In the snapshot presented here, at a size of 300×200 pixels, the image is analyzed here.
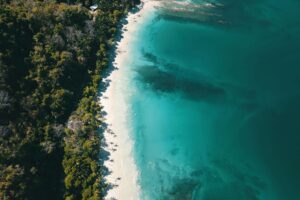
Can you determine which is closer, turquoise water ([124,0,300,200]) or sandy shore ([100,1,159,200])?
sandy shore ([100,1,159,200])

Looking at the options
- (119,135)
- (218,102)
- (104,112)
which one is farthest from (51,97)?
(218,102)

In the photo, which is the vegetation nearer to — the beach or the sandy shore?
the sandy shore

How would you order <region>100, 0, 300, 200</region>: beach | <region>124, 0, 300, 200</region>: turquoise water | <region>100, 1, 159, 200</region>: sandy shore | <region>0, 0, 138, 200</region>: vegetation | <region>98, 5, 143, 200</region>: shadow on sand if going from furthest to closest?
<region>124, 0, 300, 200</region>: turquoise water < <region>100, 0, 300, 200</region>: beach < <region>98, 5, 143, 200</region>: shadow on sand < <region>100, 1, 159, 200</region>: sandy shore < <region>0, 0, 138, 200</region>: vegetation

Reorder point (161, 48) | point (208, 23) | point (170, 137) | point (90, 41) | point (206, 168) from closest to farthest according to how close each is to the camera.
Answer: point (206, 168) < point (170, 137) < point (90, 41) < point (161, 48) < point (208, 23)

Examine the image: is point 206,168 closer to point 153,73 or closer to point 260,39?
point 153,73

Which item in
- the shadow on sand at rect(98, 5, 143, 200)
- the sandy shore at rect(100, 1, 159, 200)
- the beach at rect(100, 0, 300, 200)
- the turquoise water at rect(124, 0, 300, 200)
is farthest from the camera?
the turquoise water at rect(124, 0, 300, 200)

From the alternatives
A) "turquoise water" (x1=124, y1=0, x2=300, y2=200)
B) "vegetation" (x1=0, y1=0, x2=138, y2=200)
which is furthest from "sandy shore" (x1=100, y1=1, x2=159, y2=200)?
"vegetation" (x1=0, y1=0, x2=138, y2=200)

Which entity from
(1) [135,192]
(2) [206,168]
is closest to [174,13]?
(2) [206,168]
